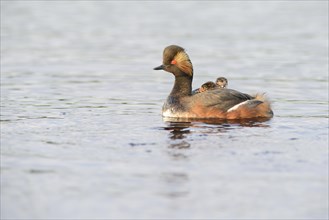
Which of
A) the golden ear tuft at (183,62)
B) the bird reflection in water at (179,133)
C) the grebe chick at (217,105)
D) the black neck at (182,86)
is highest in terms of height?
the golden ear tuft at (183,62)

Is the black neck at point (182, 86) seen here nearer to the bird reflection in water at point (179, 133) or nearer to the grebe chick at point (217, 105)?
the grebe chick at point (217, 105)

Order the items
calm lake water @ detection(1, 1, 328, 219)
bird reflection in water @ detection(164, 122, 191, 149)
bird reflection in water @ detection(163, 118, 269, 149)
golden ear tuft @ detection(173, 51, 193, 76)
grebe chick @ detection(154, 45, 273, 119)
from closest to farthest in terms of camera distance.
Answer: calm lake water @ detection(1, 1, 328, 219) < bird reflection in water @ detection(164, 122, 191, 149) < bird reflection in water @ detection(163, 118, 269, 149) < grebe chick @ detection(154, 45, 273, 119) < golden ear tuft @ detection(173, 51, 193, 76)

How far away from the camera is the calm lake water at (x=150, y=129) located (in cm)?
968

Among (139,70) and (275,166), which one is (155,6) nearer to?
(139,70)

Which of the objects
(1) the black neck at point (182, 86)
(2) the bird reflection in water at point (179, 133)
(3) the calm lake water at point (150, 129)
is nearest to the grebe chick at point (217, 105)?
(1) the black neck at point (182, 86)

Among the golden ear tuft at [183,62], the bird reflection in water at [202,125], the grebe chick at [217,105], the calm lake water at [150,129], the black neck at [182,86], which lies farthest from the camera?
the golden ear tuft at [183,62]

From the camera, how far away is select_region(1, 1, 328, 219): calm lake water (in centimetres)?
968

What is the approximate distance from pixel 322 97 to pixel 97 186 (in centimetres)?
881

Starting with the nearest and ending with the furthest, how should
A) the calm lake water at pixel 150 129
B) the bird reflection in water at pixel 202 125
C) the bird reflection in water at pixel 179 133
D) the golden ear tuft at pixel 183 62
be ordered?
1. the calm lake water at pixel 150 129
2. the bird reflection in water at pixel 179 133
3. the bird reflection in water at pixel 202 125
4. the golden ear tuft at pixel 183 62

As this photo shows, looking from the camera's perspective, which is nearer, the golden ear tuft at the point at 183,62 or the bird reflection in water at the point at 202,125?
the bird reflection in water at the point at 202,125

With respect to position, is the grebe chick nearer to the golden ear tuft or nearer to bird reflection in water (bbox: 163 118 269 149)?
bird reflection in water (bbox: 163 118 269 149)

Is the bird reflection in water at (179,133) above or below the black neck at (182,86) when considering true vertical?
below

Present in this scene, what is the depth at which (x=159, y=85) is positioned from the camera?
65.4 feet

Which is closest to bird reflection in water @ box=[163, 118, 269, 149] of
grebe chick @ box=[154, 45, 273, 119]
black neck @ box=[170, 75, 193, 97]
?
grebe chick @ box=[154, 45, 273, 119]
